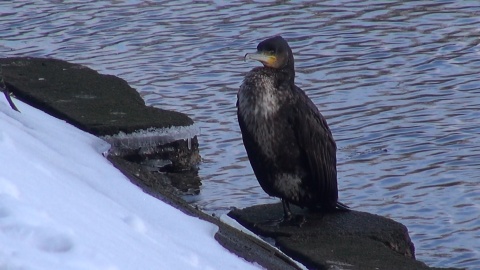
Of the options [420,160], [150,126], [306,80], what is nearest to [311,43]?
[306,80]

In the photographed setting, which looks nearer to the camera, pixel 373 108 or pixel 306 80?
pixel 373 108

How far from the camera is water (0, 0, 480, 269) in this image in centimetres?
684

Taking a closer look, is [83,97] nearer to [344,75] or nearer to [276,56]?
[276,56]

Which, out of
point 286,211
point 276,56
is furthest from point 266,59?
point 286,211

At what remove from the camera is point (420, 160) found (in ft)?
24.4

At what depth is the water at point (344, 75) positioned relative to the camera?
6836 mm

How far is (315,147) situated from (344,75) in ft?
12.9

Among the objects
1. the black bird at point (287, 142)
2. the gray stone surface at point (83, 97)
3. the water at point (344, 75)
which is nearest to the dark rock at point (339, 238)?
the black bird at point (287, 142)

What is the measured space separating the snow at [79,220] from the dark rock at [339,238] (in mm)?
740

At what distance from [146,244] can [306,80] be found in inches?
243

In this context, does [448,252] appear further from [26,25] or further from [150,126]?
[26,25]

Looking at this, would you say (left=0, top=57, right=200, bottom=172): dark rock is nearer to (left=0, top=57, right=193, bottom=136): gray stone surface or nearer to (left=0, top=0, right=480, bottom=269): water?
(left=0, top=57, right=193, bottom=136): gray stone surface

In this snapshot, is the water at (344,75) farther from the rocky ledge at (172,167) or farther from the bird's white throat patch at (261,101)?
the bird's white throat patch at (261,101)

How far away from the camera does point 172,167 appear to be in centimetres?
678
